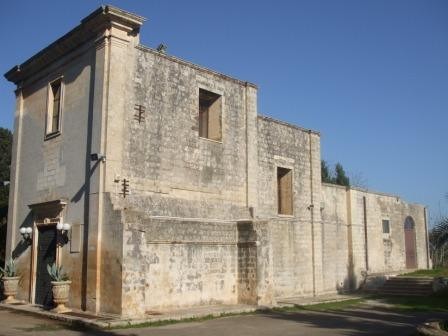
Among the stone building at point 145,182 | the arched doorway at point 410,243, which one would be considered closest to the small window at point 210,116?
the stone building at point 145,182

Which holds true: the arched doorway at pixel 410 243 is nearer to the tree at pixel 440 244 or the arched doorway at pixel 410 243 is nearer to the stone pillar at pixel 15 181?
the tree at pixel 440 244

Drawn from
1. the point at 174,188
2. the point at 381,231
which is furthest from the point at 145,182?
the point at 381,231

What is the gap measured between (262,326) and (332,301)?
7.20 meters

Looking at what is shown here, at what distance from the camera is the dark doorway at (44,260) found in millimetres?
14938

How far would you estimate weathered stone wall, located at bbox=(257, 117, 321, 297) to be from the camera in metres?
18.8

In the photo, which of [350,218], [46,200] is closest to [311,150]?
[350,218]

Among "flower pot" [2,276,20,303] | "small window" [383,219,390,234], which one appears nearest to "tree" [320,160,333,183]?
"small window" [383,219,390,234]

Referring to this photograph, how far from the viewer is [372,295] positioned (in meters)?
21.7

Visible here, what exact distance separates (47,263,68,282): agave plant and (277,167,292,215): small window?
8.93 m

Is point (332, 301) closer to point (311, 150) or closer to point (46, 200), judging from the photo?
point (311, 150)

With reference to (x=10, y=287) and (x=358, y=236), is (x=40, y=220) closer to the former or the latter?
(x=10, y=287)

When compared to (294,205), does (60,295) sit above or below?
below

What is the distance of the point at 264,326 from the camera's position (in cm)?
1221

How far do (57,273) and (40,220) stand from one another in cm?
271
